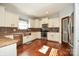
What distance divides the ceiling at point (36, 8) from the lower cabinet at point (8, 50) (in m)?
0.36

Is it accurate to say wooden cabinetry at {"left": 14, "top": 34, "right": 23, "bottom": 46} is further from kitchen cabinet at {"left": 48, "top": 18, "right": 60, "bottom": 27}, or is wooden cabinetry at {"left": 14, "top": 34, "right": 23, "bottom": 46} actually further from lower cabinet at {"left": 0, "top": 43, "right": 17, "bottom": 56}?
kitchen cabinet at {"left": 48, "top": 18, "right": 60, "bottom": 27}

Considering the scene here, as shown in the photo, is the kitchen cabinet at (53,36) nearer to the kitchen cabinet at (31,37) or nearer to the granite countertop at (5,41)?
the kitchen cabinet at (31,37)

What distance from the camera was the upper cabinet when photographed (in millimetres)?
757

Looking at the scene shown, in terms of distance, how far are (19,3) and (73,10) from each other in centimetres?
54

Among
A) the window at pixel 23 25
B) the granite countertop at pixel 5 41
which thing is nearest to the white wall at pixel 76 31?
the window at pixel 23 25

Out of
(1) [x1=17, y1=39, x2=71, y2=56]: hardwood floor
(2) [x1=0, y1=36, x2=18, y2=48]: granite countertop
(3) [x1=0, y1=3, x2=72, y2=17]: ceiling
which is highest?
(3) [x1=0, y1=3, x2=72, y2=17]: ceiling

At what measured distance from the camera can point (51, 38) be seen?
905 mm

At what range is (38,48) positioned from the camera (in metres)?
0.90

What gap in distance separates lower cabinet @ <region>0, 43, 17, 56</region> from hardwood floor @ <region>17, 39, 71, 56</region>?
0.05 m

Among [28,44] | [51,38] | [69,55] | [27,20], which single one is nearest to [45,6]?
[27,20]

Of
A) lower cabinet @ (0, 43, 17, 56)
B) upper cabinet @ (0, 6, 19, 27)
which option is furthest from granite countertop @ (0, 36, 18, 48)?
upper cabinet @ (0, 6, 19, 27)

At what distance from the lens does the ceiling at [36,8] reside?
794 millimetres

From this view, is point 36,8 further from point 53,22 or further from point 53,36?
point 53,36

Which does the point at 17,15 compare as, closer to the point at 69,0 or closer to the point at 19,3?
the point at 19,3
